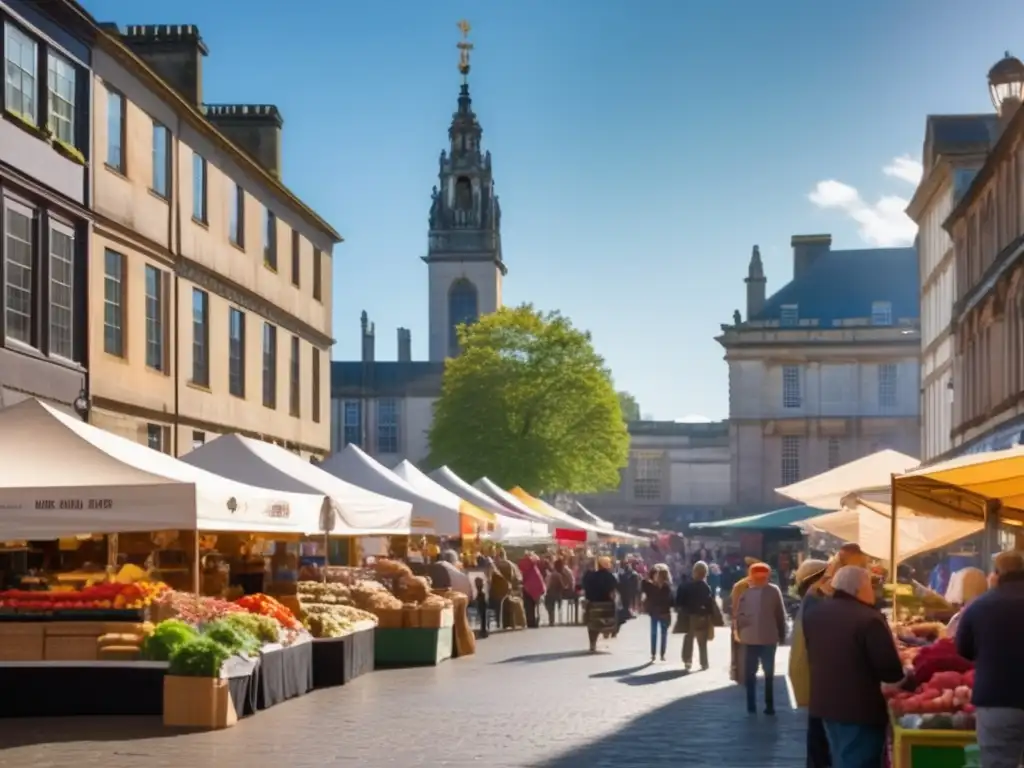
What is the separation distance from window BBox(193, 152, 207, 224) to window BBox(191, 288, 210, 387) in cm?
140

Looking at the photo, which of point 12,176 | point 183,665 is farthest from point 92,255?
point 183,665

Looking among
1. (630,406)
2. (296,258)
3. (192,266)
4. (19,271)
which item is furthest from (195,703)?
(630,406)

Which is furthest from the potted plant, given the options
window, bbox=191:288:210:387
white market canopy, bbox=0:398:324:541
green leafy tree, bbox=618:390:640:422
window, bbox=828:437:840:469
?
green leafy tree, bbox=618:390:640:422

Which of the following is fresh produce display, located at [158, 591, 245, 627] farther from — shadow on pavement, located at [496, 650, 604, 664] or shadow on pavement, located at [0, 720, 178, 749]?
shadow on pavement, located at [496, 650, 604, 664]

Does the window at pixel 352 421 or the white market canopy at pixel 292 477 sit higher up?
the window at pixel 352 421

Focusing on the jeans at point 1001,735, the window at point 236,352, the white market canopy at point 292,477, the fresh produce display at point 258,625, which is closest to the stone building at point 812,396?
the window at point 236,352

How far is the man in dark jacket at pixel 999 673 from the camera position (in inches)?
402

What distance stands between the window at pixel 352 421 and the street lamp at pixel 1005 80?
296 ft

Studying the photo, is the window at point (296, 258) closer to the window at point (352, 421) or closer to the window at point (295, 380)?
the window at point (295, 380)

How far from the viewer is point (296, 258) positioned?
42.8 metres

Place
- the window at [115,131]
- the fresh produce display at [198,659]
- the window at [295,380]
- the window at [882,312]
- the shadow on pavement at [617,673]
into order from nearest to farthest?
the fresh produce display at [198,659]
the shadow on pavement at [617,673]
the window at [115,131]
the window at [295,380]
the window at [882,312]

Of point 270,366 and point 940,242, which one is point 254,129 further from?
point 940,242

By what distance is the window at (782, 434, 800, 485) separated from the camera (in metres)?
105

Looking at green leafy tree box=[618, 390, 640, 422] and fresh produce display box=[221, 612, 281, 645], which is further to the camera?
green leafy tree box=[618, 390, 640, 422]
